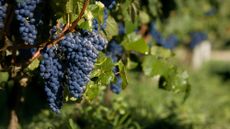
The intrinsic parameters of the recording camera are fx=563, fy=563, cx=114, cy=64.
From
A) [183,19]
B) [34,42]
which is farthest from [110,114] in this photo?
[183,19]

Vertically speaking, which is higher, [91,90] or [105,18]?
[105,18]

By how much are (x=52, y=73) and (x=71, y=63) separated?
141 millimetres

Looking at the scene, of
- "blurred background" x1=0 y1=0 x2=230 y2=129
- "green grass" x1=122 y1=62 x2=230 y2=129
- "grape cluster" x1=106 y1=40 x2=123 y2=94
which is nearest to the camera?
"grape cluster" x1=106 y1=40 x2=123 y2=94

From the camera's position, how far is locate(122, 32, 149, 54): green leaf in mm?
3457

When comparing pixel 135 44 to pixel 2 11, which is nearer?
pixel 2 11

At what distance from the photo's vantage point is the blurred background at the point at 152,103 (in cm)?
433

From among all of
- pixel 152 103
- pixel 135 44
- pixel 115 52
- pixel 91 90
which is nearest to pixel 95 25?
pixel 91 90

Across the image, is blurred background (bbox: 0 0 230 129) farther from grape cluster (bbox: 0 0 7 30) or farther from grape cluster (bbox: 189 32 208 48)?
grape cluster (bbox: 0 0 7 30)

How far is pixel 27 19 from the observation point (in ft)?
9.15

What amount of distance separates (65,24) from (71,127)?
24.4 inches

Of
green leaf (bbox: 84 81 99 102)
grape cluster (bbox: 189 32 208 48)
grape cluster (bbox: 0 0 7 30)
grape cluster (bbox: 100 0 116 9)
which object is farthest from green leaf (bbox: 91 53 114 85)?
grape cluster (bbox: 189 32 208 48)

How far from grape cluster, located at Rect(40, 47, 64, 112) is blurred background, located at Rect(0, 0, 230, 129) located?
291 millimetres

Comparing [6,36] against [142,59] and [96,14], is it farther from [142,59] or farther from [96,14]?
[142,59]

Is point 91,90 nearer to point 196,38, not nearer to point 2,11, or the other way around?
point 2,11
